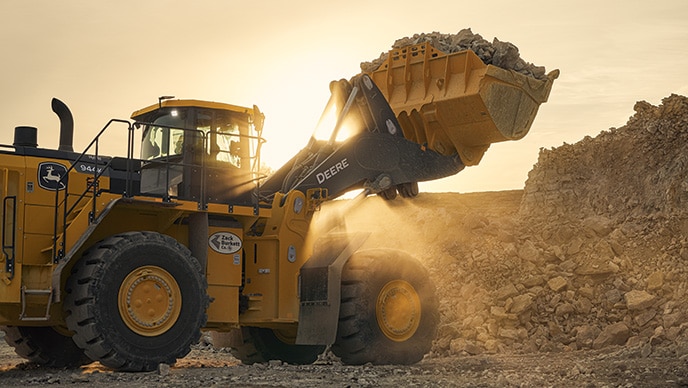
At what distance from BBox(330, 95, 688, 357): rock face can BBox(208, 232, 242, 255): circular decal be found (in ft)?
6.79

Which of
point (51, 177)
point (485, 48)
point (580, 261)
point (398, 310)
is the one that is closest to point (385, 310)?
point (398, 310)

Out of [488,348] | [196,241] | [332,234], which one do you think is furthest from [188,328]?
[488,348]

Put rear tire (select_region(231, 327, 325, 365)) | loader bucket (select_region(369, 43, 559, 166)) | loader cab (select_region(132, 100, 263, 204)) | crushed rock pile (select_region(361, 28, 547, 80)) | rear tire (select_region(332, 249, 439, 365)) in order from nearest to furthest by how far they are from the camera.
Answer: loader cab (select_region(132, 100, 263, 204)), rear tire (select_region(332, 249, 439, 365)), loader bucket (select_region(369, 43, 559, 166)), crushed rock pile (select_region(361, 28, 547, 80)), rear tire (select_region(231, 327, 325, 365))

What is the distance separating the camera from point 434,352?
52.8 feet

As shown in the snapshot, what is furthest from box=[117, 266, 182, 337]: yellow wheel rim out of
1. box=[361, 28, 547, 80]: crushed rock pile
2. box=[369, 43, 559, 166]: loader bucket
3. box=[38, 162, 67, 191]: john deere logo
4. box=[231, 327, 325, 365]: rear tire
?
box=[361, 28, 547, 80]: crushed rock pile

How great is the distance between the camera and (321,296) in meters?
12.1

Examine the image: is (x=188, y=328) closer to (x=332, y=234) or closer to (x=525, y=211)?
(x=332, y=234)

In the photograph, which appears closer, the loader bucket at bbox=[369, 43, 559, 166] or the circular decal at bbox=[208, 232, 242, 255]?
the circular decal at bbox=[208, 232, 242, 255]

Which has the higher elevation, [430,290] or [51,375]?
[430,290]

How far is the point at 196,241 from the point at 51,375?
2.44 meters

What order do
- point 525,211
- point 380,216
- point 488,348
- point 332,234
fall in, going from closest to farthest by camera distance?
point 332,234 < point 488,348 < point 380,216 < point 525,211

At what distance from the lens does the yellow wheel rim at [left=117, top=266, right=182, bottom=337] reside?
33.4ft

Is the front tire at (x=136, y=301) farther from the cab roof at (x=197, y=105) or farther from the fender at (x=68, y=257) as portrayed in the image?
the cab roof at (x=197, y=105)

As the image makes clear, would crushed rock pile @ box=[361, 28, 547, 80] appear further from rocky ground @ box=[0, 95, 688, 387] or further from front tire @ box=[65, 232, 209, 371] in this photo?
front tire @ box=[65, 232, 209, 371]
